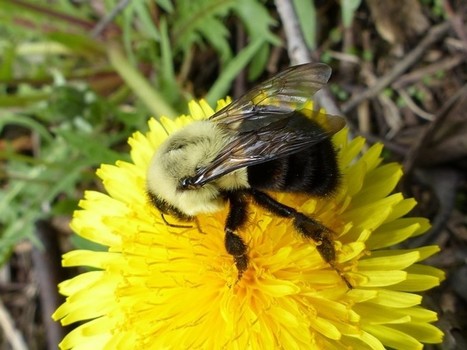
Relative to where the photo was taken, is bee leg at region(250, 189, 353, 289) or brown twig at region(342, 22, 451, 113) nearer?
bee leg at region(250, 189, 353, 289)

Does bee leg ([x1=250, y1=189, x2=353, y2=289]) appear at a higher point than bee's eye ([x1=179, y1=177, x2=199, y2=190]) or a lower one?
lower

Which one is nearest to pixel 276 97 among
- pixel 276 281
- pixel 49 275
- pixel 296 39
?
pixel 276 281

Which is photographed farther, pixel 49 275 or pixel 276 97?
pixel 49 275

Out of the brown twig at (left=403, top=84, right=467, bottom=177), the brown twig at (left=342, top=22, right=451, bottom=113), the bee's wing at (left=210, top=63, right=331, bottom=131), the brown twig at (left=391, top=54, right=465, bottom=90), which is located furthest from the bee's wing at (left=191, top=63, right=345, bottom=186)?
the brown twig at (left=391, top=54, right=465, bottom=90)

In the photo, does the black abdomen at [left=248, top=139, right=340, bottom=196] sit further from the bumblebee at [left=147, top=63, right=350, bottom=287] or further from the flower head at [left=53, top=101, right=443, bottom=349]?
the flower head at [left=53, top=101, right=443, bottom=349]

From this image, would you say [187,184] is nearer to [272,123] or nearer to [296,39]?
[272,123]

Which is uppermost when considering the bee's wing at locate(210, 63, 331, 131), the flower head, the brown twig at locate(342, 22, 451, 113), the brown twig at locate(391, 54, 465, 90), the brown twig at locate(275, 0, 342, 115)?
the brown twig at locate(275, 0, 342, 115)

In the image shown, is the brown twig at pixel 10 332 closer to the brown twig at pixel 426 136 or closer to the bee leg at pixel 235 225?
the bee leg at pixel 235 225

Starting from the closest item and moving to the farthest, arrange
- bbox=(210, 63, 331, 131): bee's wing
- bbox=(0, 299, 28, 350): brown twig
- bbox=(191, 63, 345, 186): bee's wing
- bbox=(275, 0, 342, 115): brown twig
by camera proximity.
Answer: bbox=(191, 63, 345, 186): bee's wing
bbox=(210, 63, 331, 131): bee's wing
bbox=(275, 0, 342, 115): brown twig
bbox=(0, 299, 28, 350): brown twig

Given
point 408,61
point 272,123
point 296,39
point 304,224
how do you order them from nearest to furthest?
point 272,123 → point 304,224 → point 296,39 → point 408,61
